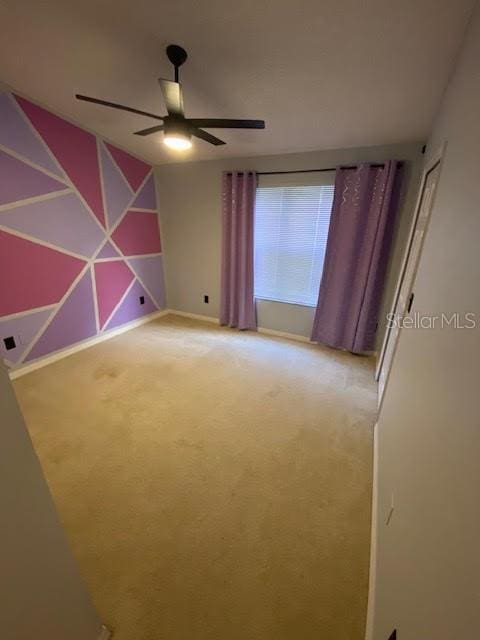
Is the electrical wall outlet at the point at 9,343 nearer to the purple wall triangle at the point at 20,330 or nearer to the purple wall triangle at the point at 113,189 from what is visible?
the purple wall triangle at the point at 20,330

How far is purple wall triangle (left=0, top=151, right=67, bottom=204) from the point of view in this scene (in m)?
2.25

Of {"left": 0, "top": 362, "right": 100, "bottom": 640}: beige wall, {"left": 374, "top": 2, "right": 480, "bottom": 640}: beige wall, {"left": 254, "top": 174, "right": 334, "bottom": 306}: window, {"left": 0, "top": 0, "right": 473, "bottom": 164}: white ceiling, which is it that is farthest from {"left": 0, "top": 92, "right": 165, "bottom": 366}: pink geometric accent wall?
{"left": 374, "top": 2, "right": 480, "bottom": 640}: beige wall

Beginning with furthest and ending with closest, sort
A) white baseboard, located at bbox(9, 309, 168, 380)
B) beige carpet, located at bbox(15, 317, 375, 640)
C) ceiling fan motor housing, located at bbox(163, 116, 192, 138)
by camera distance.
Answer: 1. white baseboard, located at bbox(9, 309, 168, 380)
2. ceiling fan motor housing, located at bbox(163, 116, 192, 138)
3. beige carpet, located at bbox(15, 317, 375, 640)

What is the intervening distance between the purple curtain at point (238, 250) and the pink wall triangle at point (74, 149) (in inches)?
58.8

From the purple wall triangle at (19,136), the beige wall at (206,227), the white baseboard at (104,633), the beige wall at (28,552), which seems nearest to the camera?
the beige wall at (28,552)

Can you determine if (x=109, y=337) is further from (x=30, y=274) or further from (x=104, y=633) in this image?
(x=104, y=633)

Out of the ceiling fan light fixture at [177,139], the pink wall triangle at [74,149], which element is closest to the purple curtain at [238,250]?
the ceiling fan light fixture at [177,139]

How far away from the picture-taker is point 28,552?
0.71m

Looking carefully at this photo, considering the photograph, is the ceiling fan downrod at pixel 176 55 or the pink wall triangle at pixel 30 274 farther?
the pink wall triangle at pixel 30 274

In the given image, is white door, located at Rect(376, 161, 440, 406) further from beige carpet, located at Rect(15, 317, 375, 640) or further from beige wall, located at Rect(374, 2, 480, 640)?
beige carpet, located at Rect(15, 317, 375, 640)

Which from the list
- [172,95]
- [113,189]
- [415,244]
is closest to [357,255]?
[415,244]

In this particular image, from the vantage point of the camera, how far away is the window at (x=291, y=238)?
2980 millimetres

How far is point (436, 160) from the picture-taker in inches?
62.1

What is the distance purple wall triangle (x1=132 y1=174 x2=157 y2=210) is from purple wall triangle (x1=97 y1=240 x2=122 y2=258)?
2.21 feet
